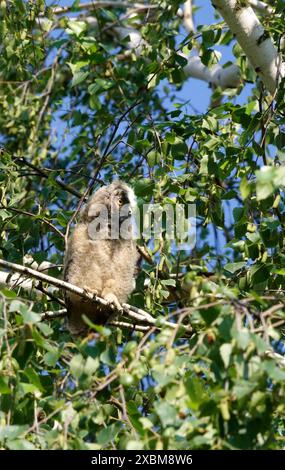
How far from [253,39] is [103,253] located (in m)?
1.52

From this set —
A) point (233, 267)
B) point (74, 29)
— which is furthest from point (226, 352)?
point (74, 29)

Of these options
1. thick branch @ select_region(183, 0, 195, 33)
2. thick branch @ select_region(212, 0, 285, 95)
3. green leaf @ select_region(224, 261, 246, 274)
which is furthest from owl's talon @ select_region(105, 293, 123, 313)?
thick branch @ select_region(183, 0, 195, 33)

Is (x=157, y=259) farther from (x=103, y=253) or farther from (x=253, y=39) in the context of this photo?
(x=253, y=39)

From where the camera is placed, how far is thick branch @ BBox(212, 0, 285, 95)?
184 inches

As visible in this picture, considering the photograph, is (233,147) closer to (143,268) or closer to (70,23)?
(143,268)

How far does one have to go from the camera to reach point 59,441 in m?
2.68

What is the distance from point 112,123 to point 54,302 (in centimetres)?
118

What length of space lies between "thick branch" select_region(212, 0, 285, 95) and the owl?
110 centimetres

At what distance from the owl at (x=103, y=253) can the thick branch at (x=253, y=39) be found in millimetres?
1096

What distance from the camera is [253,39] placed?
4703 millimetres

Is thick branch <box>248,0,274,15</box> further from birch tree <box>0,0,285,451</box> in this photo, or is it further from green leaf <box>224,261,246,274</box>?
green leaf <box>224,261,246,274</box>

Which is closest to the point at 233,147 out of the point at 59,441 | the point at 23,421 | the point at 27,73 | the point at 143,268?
the point at 143,268

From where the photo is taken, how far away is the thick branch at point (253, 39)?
4.68m

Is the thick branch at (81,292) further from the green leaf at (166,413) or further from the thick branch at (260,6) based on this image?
the thick branch at (260,6)
